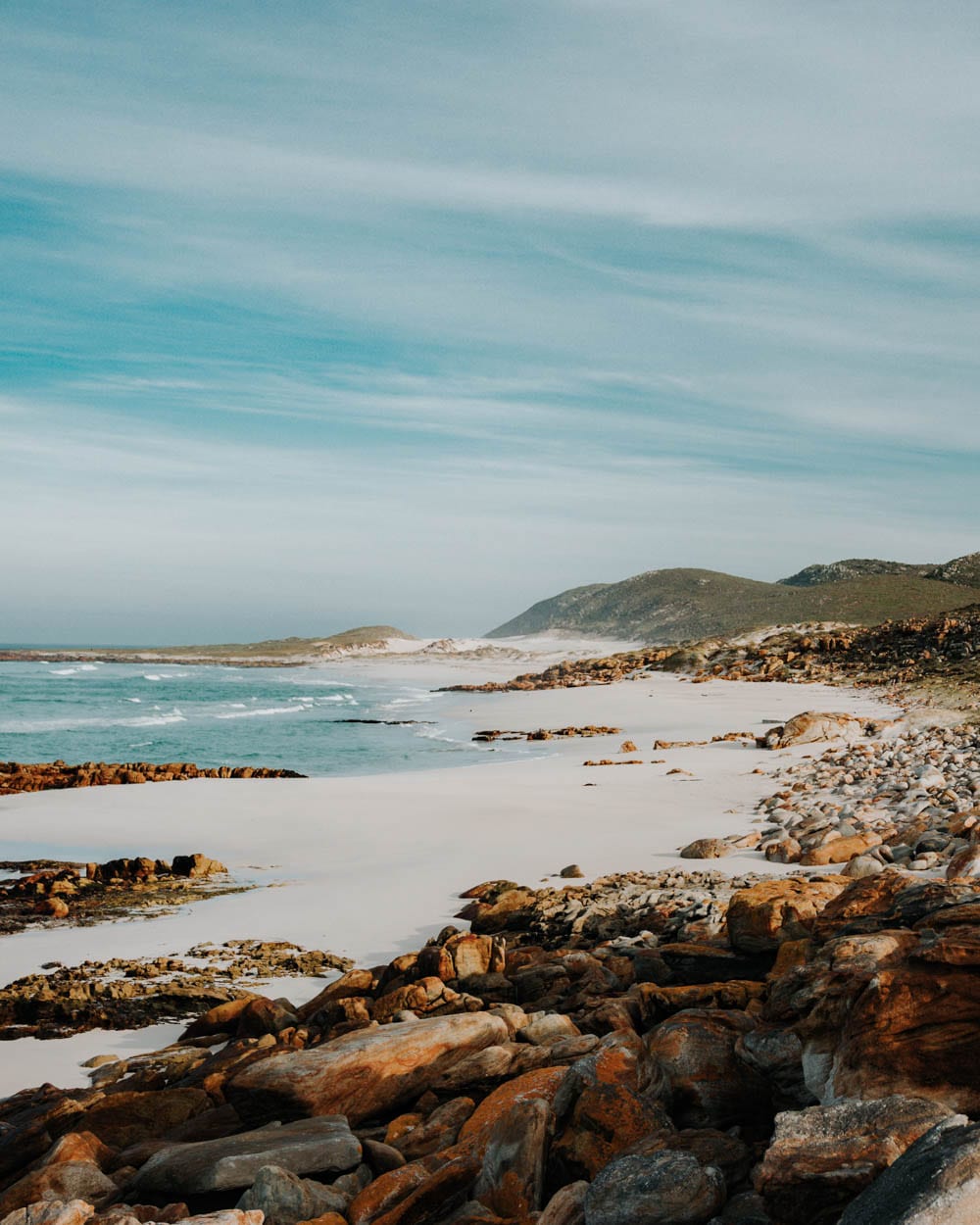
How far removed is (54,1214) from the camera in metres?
4.00

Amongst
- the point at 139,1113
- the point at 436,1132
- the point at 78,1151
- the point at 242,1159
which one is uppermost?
the point at 242,1159

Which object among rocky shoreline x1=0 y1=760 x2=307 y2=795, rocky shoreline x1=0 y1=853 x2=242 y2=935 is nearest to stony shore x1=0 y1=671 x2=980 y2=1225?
rocky shoreline x1=0 y1=853 x2=242 y2=935

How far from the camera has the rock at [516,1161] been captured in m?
3.92

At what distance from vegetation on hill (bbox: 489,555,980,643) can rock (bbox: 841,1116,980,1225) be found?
5893cm

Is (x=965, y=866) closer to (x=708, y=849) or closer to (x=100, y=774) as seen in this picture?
(x=708, y=849)

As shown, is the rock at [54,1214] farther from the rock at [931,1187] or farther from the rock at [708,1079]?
the rock at [931,1187]

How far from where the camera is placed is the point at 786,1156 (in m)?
3.16

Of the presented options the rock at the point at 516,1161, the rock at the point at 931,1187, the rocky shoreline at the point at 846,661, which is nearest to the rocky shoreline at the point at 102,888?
the rock at the point at 516,1161

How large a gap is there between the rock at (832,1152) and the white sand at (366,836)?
545 cm

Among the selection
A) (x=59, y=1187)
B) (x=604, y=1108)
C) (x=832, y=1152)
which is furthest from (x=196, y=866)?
(x=832, y=1152)

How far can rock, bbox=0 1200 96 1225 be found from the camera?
3.96 metres

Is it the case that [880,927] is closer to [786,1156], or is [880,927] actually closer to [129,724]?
[786,1156]

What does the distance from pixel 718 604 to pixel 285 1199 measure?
129m

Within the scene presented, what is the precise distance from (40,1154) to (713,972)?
4189mm
